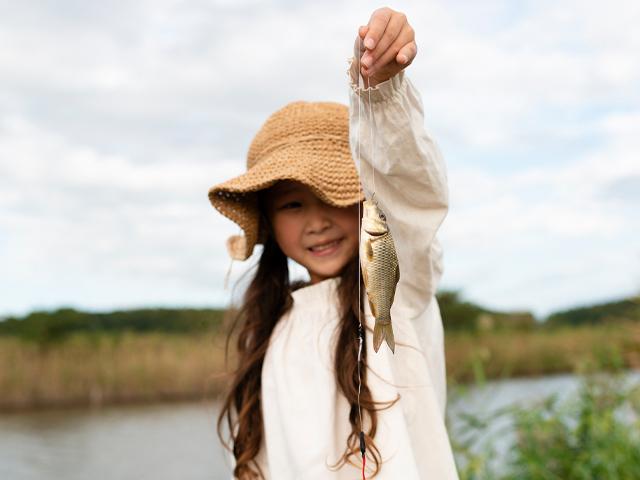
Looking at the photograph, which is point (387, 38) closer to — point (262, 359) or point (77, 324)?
point (262, 359)

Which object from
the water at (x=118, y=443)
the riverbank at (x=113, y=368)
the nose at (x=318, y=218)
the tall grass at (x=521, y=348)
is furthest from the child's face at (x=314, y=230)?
the riverbank at (x=113, y=368)

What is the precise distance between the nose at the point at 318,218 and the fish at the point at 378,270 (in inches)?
29.5

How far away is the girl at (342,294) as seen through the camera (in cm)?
166

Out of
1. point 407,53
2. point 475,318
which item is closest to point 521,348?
point 475,318

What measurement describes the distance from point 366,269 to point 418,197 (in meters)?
0.53

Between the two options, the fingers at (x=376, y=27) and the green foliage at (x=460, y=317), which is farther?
the green foliage at (x=460, y=317)

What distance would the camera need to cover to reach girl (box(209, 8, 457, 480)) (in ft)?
5.44

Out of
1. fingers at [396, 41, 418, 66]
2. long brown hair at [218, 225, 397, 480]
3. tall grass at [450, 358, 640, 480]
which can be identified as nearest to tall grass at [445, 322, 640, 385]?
tall grass at [450, 358, 640, 480]

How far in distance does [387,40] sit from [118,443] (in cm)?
924

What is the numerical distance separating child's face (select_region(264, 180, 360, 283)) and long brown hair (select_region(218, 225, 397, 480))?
50 mm

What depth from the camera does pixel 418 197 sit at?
1.73 metres

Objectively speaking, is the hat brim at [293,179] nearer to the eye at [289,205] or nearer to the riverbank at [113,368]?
the eye at [289,205]

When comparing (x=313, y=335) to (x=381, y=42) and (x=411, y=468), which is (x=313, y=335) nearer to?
(x=411, y=468)

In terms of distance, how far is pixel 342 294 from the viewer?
6.51 ft
